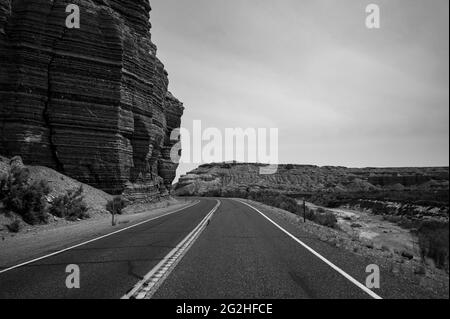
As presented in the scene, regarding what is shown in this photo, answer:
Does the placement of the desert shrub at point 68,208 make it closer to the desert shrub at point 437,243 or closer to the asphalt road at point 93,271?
the asphalt road at point 93,271

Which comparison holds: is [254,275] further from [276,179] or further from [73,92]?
[276,179]

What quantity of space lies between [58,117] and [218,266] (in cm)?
2532

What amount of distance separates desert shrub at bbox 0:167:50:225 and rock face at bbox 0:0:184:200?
8884mm

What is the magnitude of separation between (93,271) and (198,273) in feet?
7.72

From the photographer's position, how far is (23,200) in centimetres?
1781

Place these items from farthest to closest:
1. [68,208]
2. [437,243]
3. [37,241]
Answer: [68,208]
[37,241]
[437,243]

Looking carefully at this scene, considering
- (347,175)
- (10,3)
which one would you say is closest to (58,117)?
(10,3)

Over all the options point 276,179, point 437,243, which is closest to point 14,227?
point 437,243

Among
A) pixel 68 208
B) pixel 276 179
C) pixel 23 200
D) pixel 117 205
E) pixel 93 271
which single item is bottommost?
pixel 276 179

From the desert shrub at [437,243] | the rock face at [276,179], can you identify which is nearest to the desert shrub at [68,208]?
the desert shrub at [437,243]

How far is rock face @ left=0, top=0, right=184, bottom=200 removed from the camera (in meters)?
26.6

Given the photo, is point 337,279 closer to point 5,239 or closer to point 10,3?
point 5,239

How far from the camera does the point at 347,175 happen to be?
129375mm

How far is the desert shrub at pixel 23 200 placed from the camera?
1733 centimetres
